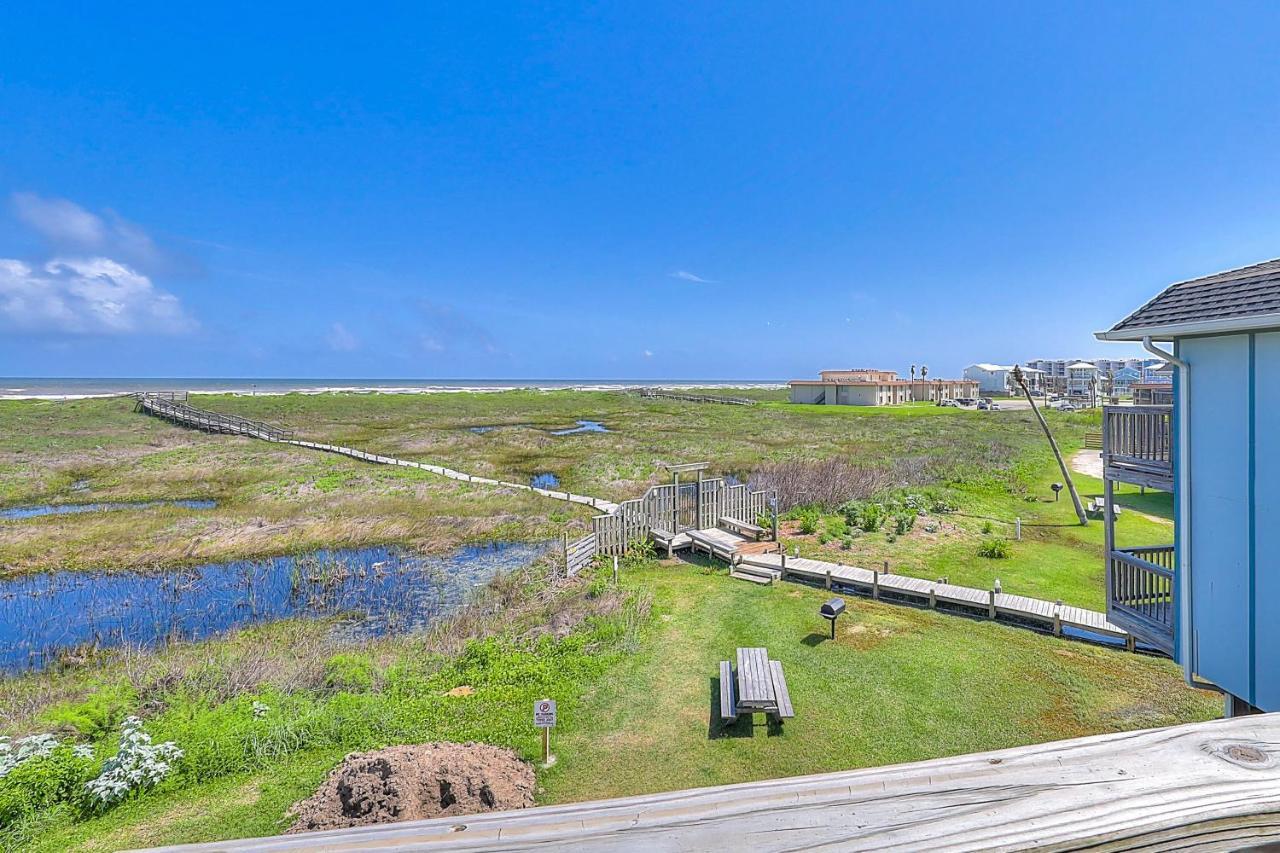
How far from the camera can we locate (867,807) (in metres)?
1.24

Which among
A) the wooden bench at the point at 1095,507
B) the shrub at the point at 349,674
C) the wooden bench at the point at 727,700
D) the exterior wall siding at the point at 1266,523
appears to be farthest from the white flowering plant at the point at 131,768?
the wooden bench at the point at 1095,507

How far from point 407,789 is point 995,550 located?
50.0ft

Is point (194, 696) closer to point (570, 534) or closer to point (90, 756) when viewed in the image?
point (90, 756)

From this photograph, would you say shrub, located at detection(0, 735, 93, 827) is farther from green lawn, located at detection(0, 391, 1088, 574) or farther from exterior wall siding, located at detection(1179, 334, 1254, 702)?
green lawn, located at detection(0, 391, 1088, 574)

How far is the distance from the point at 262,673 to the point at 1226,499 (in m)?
13.0

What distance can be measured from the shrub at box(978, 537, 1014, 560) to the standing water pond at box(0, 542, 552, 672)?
1236cm

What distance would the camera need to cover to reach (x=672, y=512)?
17500 mm

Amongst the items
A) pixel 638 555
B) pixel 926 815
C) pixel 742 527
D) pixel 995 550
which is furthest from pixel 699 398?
→ pixel 926 815

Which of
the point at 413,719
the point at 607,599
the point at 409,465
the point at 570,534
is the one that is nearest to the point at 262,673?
the point at 413,719

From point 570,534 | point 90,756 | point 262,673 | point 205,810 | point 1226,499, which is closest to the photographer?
point 1226,499

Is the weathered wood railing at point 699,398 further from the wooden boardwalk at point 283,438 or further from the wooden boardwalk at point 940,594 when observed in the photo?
the wooden boardwalk at point 940,594

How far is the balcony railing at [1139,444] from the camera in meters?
6.97

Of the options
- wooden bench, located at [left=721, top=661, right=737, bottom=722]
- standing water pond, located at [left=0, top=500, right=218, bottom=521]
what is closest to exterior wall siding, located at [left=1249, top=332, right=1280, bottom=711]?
wooden bench, located at [left=721, top=661, right=737, bottom=722]

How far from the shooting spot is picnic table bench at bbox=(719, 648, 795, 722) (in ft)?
26.6
